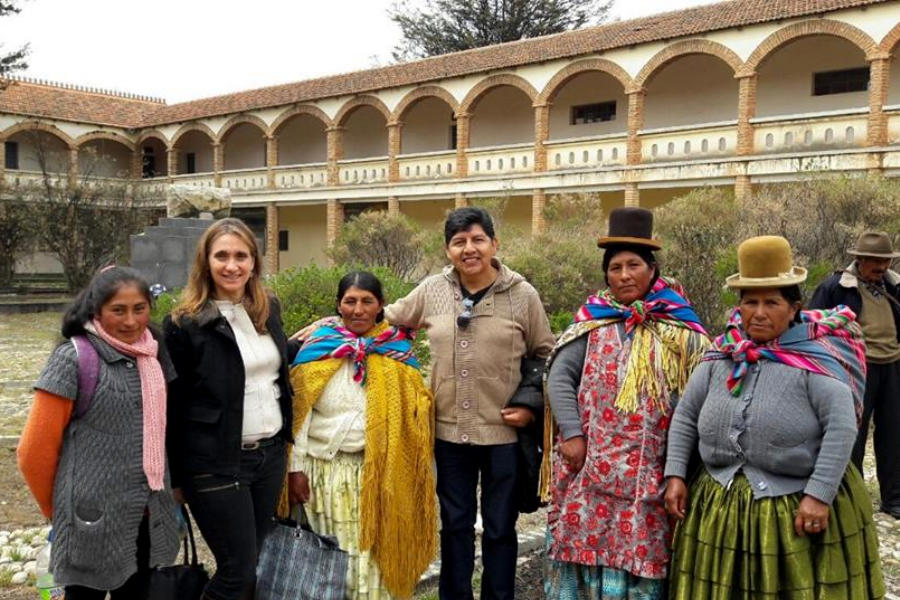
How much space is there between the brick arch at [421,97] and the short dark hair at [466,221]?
18032 mm

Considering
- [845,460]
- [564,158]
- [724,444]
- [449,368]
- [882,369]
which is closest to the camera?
[845,460]

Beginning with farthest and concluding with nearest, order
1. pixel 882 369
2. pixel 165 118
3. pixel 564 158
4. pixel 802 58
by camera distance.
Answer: pixel 165 118 → pixel 564 158 → pixel 802 58 → pixel 882 369

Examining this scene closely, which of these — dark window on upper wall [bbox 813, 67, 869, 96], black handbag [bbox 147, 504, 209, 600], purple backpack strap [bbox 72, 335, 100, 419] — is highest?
dark window on upper wall [bbox 813, 67, 869, 96]

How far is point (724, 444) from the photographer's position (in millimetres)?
2494

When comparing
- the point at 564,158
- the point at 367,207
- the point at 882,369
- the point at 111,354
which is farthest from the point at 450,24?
the point at 111,354

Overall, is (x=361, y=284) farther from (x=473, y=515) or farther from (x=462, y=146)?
(x=462, y=146)

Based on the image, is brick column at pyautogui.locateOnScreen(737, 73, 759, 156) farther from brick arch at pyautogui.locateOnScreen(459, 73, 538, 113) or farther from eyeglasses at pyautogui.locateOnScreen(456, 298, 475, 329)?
eyeglasses at pyautogui.locateOnScreen(456, 298, 475, 329)

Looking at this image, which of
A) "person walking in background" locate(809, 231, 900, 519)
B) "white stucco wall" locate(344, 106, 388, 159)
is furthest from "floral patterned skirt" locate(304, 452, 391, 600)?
"white stucco wall" locate(344, 106, 388, 159)

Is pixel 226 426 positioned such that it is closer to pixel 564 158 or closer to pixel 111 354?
pixel 111 354

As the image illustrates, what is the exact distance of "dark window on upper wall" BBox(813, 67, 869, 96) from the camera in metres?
16.4

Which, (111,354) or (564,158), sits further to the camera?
(564,158)

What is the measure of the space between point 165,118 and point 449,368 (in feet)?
91.1

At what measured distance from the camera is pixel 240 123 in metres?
25.8

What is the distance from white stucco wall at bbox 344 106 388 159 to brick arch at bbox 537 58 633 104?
8.14 m
